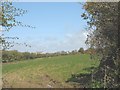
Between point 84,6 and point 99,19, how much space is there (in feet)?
6.40

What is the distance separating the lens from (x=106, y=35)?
15.6 metres

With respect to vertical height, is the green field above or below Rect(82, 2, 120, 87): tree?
below

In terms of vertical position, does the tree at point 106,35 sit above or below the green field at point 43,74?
above

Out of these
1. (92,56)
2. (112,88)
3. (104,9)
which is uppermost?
(104,9)

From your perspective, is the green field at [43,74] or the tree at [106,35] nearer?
the tree at [106,35]

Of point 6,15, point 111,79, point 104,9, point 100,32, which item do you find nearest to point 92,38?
point 100,32

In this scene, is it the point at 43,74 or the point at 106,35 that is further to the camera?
the point at 43,74

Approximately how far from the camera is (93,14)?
653 inches

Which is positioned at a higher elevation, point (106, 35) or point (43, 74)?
point (106, 35)

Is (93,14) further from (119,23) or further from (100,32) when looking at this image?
(119,23)

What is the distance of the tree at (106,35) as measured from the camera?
14281mm

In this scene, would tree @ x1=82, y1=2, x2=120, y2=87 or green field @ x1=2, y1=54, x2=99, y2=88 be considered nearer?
tree @ x1=82, y1=2, x2=120, y2=87

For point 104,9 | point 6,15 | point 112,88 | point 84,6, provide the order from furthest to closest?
point 84,6
point 104,9
point 112,88
point 6,15

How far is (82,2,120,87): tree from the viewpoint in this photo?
14.3 m
